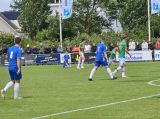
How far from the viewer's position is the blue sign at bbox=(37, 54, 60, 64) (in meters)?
34.6

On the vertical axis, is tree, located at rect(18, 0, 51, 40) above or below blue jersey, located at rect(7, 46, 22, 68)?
above

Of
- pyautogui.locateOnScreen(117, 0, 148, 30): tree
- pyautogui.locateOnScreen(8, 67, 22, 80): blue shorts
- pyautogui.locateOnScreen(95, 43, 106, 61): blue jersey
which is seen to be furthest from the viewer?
pyautogui.locateOnScreen(117, 0, 148, 30): tree

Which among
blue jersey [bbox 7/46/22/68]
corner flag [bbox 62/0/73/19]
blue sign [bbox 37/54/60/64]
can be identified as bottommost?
blue sign [bbox 37/54/60/64]

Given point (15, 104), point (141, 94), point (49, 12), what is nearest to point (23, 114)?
point (15, 104)

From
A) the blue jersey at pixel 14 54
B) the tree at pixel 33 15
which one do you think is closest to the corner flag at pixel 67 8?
the tree at pixel 33 15

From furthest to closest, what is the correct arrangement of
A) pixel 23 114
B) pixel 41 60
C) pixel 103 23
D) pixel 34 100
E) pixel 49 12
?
pixel 49 12
pixel 103 23
pixel 41 60
pixel 34 100
pixel 23 114

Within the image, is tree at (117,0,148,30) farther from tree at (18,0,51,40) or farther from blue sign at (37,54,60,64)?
blue sign at (37,54,60,64)

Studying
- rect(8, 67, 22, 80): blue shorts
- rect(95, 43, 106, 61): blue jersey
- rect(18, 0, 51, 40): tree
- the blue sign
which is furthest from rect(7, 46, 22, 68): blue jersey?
rect(18, 0, 51, 40): tree

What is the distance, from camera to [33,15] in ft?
196

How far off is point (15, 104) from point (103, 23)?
49.4 m

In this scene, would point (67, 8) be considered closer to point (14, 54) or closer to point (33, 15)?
point (33, 15)

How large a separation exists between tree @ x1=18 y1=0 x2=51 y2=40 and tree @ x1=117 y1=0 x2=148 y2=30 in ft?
39.2

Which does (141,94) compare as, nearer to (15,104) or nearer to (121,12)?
(15,104)

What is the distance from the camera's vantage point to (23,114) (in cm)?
809
